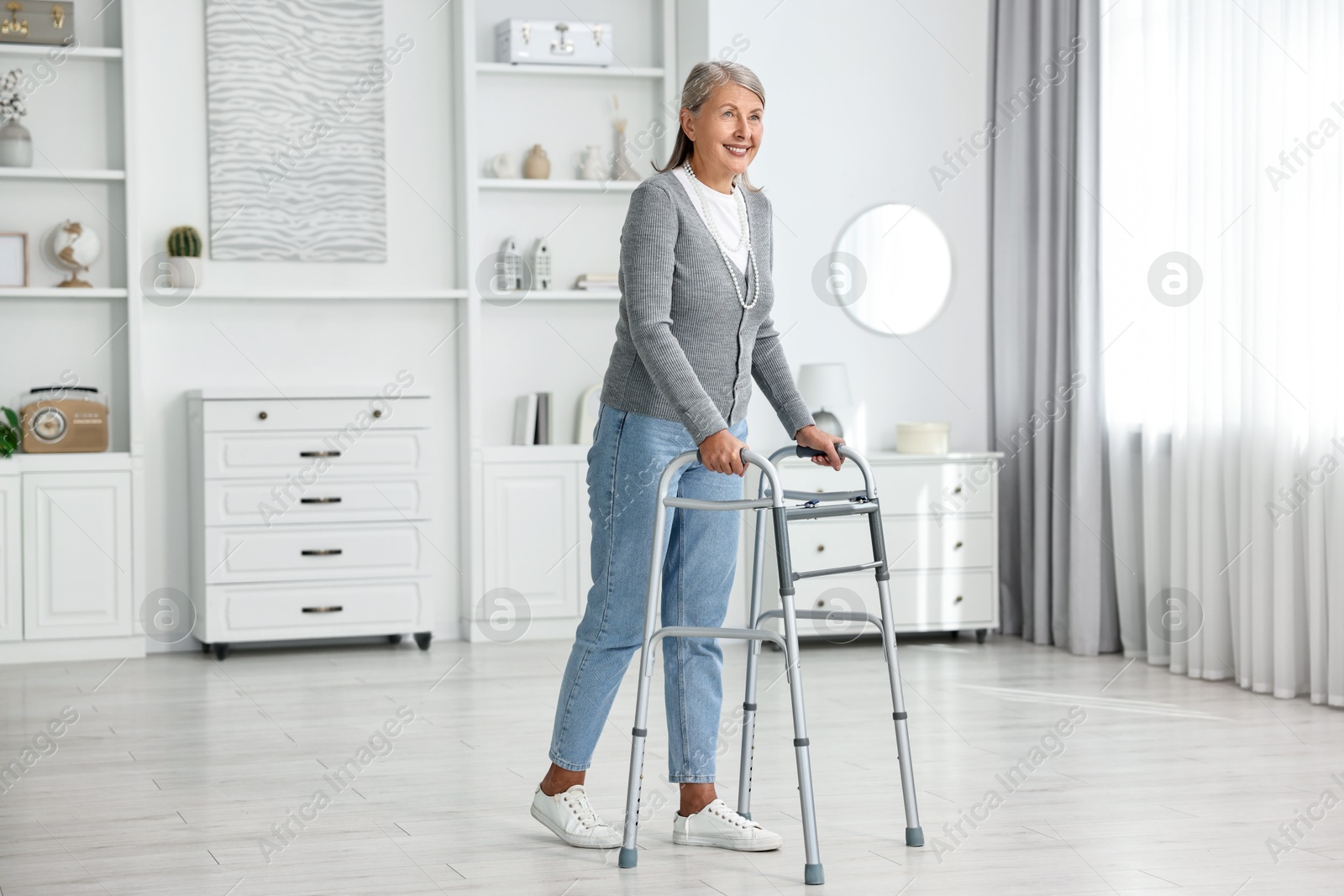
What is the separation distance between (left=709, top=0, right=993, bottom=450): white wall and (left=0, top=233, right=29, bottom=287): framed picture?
2.51 metres

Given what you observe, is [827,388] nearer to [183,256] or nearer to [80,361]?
[183,256]

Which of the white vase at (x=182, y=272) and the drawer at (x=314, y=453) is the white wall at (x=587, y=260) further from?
the drawer at (x=314, y=453)

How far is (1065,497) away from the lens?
4973 mm

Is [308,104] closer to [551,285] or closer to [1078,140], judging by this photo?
[551,285]

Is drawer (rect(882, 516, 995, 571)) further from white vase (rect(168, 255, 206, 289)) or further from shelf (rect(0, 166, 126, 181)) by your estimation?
shelf (rect(0, 166, 126, 181))

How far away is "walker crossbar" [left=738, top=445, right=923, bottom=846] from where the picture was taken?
228cm

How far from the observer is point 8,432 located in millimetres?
4840

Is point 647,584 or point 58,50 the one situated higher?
point 58,50

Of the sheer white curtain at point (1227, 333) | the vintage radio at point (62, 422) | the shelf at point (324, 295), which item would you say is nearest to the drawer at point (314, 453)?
the vintage radio at point (62, 422)

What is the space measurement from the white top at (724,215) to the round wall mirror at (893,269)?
9.35ft

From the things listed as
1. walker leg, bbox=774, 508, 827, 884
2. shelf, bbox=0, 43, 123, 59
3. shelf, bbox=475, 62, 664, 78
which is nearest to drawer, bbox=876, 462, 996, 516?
shelf, bbox=475, 62, 664, 78

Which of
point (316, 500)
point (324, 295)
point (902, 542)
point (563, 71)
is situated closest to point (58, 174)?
point (324, 295)

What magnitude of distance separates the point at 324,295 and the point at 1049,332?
8.42 feet

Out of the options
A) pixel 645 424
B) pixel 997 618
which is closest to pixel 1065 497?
pixel 997 618
